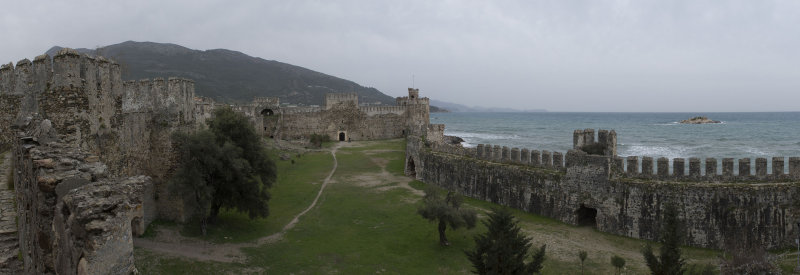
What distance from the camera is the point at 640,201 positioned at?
1847 centimetres

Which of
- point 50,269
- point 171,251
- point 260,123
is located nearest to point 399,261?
point 171,251

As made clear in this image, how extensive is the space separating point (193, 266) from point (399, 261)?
668 cm

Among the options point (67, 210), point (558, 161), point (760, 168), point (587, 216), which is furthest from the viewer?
point (558, 161)

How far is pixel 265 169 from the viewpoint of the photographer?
2055cm

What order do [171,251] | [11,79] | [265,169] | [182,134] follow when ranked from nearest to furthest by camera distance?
[11,79]
[171,251]
[182,134]
[265,169]

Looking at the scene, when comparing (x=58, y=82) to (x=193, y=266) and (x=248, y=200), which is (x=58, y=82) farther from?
(x=248, y=200)

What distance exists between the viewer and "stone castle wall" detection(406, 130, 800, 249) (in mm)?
16781

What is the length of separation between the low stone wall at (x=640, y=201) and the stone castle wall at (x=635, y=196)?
0.03m

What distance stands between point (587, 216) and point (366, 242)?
10248mm

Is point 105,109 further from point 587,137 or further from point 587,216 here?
point 587,137

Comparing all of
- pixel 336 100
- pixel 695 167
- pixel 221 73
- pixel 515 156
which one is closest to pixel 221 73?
pixel 221 73

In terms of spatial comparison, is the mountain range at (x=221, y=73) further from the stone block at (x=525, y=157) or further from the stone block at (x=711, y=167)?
the stone block at (x=711, y=167)

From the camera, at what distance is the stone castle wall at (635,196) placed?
16781 mm

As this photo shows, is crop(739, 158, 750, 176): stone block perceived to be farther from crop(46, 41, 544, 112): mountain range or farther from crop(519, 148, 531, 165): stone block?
crop(46, 41, 544, 112): mountain range
